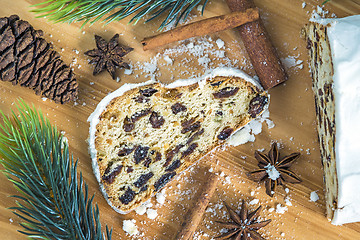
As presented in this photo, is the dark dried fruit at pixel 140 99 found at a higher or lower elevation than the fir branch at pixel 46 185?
higher

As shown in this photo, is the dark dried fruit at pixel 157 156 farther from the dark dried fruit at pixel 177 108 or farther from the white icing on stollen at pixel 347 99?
the white icing on stollen at pixel 347 99

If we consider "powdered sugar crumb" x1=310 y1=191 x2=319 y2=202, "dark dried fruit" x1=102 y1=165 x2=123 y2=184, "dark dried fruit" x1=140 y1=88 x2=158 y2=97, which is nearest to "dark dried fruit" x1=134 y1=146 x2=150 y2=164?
"dark dried fruit" x1=102 y1=165 x2=123 y2=184

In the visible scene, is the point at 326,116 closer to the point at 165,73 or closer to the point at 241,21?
the point at 241,21

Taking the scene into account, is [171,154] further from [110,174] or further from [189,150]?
[110,174]

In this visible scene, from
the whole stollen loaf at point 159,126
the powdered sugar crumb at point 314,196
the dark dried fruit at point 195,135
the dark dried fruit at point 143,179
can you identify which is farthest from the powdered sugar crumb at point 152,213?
the powdered sugar crumb at point 314,196

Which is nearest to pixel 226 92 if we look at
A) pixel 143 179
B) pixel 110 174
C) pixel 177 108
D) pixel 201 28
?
pixel 177 108

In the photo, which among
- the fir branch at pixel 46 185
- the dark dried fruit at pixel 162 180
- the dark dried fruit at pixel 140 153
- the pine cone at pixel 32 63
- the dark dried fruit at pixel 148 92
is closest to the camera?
the fir branch at pixel 46 185

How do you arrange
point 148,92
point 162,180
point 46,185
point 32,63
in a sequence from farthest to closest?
1. point 162,180
2. point 148,92
3. point 32,63
4. point 46,185
